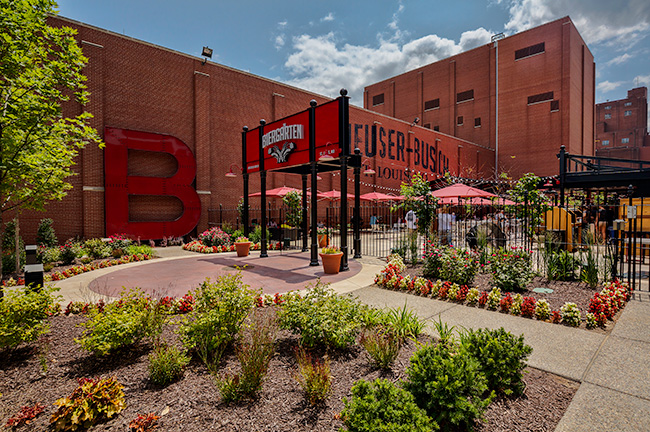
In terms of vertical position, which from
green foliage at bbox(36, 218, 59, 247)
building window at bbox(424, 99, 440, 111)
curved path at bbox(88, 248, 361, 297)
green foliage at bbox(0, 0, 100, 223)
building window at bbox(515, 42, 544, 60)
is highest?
building window at bbox(515, 42, 544, 60)

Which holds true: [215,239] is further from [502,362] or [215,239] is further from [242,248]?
[502,362]

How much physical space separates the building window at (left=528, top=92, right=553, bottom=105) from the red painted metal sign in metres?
35.9

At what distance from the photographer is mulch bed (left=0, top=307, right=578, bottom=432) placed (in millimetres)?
2580

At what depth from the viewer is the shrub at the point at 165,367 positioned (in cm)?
312

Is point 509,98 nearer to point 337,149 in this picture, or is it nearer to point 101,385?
point 337,149

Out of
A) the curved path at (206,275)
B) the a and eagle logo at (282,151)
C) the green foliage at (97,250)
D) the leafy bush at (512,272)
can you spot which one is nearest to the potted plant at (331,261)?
the curved path at (206,275)

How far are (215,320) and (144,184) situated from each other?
52.2 feet

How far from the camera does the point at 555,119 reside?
112 ft

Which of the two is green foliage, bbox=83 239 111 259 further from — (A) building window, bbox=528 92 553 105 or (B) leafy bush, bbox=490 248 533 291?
(A) building window, bbox=528 92 553 105

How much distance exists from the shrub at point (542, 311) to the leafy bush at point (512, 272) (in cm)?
143

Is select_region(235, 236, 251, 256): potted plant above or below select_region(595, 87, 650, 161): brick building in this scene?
below

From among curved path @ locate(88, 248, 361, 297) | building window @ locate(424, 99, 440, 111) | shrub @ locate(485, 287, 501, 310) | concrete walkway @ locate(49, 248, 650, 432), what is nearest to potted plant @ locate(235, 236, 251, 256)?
curved path @ locate(88, 248, 361, 297)

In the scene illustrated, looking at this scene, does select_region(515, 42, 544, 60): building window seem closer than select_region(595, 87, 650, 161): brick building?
Yes

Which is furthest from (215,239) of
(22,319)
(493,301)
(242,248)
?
(493,301)
